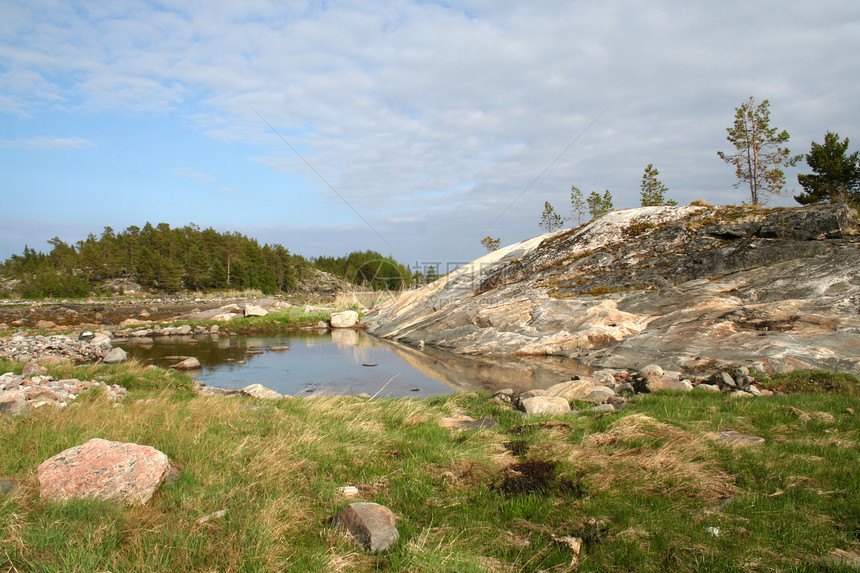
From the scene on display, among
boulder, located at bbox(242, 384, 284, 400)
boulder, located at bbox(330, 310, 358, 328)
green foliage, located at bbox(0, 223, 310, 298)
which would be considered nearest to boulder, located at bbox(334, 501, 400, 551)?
boulder, located at bbox(242, 384, 284, 400)

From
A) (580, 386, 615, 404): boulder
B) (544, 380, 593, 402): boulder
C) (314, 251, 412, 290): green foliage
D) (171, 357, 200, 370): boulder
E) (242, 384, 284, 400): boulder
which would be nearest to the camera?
(580, 386, 615, 404): boulder

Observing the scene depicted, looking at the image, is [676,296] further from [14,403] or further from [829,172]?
[829,172]

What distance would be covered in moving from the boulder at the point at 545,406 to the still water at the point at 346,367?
3.75 metres

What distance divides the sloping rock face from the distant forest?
49601 millimetres

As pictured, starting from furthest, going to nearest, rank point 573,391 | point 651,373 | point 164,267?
point 164,267 → point 651,373 → point 573,391

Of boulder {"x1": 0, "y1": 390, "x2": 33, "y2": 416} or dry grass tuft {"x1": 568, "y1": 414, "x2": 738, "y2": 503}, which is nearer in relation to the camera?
dry grass tuft {"x1": 568, "y1": 414, "x2": 738, "y2": 503}

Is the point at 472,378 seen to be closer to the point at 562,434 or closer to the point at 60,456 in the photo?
the point at 562,434

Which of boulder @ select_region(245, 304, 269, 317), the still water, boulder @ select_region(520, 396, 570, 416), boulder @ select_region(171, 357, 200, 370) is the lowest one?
the still water

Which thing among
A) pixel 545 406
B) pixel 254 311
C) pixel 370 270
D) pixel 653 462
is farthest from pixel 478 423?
pixel 370 270

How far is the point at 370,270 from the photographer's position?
9919 centimetres

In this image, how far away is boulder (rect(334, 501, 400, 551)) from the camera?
4.39m

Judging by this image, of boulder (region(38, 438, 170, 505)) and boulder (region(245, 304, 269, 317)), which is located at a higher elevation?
boulder (region(245, 304, 269, 317))

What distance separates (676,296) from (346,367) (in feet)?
45.2

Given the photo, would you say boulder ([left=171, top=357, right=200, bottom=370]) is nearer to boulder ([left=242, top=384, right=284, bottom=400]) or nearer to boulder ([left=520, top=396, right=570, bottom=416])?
boulder ([left=242, top=384, right=284, bottom=400])
